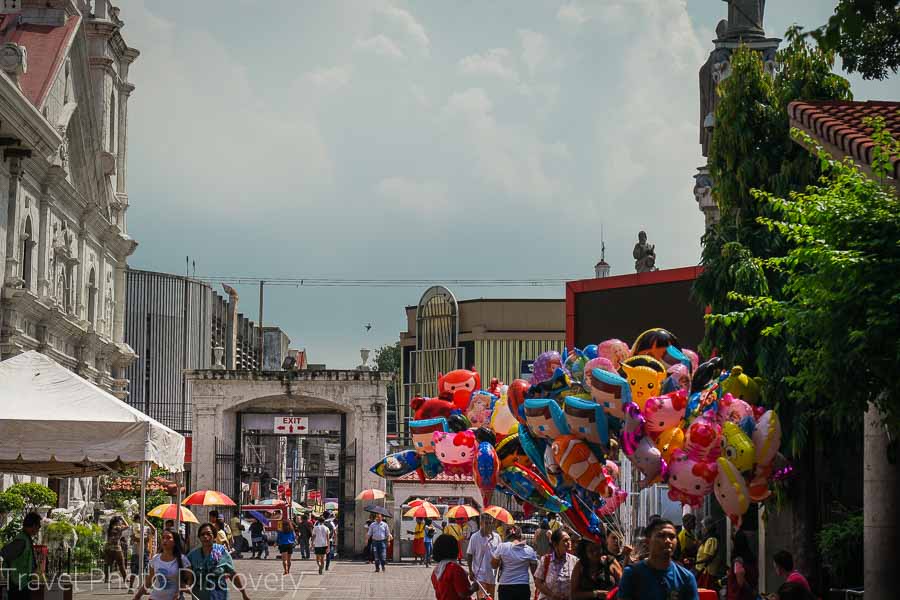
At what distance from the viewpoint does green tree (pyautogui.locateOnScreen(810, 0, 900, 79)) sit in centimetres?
701

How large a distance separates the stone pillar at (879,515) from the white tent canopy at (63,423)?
28.0ft

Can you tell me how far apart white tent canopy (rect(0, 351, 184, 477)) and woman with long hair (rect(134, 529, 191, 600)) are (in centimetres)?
190

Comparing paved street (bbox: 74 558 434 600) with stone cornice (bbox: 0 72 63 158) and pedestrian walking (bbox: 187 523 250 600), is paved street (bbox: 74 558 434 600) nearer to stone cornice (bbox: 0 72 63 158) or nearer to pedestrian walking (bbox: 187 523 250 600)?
stone cornice (bbox: 0 72 63 158)

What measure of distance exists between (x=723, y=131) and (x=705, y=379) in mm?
4210

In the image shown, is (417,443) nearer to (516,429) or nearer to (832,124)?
(516,429)

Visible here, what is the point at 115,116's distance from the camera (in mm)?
50125

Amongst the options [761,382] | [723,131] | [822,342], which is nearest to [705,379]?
[761,382]

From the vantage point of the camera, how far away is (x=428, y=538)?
4550 cm

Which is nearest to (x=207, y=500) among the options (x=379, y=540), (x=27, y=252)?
(x=379, y=540)

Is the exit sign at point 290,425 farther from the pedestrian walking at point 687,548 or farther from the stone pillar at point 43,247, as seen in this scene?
the pedestrian walking at point 687,548

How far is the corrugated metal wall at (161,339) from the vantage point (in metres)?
68.4

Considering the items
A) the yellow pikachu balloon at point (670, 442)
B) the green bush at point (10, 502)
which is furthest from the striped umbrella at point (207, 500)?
the yellow pikachu balloon at point (670, 442)

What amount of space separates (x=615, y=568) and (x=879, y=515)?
12.4ft

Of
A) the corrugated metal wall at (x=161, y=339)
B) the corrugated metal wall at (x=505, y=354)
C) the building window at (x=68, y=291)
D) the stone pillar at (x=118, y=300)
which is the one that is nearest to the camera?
the building window at (x=68, y=291)
